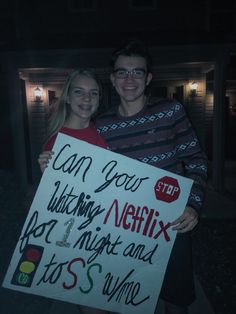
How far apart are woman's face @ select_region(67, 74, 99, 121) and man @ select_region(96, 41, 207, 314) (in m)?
0.14

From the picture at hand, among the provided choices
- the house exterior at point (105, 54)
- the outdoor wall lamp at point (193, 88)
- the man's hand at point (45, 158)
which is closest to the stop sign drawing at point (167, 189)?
the man's hand at point (45, 158)

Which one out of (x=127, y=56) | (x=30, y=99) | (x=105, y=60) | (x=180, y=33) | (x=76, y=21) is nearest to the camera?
(x=127, y=56)

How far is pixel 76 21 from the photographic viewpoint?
8227 millimetres

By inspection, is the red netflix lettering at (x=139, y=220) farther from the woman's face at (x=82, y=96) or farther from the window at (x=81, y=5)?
the window at (x=81, y=5)

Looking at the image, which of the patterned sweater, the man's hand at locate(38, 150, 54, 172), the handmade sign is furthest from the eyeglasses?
the man's hand at locate(38, 150, 54, 172)

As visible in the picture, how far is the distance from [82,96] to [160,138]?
2.05 ft

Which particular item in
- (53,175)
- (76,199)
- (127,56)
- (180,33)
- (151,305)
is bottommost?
(151,305)

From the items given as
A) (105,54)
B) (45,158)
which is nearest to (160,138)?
(45,158)

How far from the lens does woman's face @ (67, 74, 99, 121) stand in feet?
6.94

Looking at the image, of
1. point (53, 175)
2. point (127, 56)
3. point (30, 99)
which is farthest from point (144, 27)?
point (53, 175)

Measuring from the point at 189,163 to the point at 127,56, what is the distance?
0.80 m

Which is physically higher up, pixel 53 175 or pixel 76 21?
pixel 76 21

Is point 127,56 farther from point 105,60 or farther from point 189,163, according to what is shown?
point 105,60

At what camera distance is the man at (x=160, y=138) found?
1932mm
